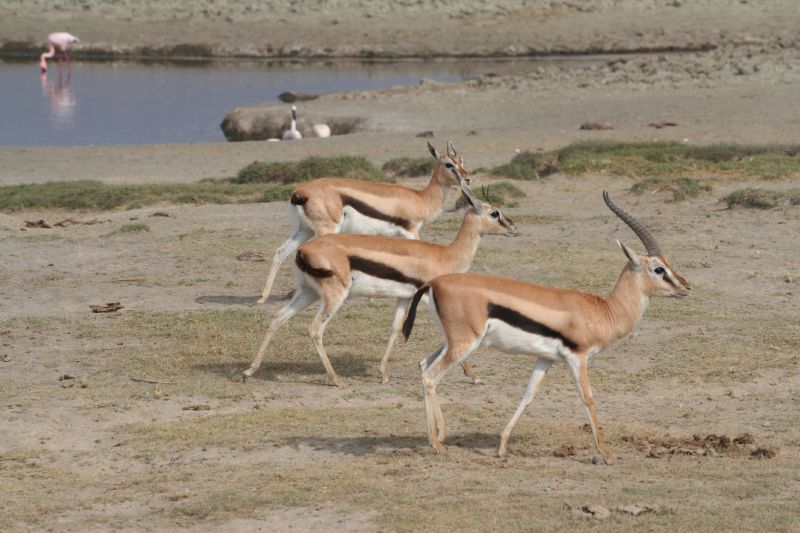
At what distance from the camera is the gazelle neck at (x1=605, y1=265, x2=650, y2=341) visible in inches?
323

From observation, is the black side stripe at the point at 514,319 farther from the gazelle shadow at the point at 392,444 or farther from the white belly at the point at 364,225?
the white belly at the point at 364,225

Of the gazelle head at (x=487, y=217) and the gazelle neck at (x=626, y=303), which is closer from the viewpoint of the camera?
the gazelle neck at (x=626, y=303)

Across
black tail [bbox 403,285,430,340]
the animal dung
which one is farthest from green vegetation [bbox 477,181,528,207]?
black tail [bbox 403,285,430,340]

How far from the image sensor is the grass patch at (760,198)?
15.2 m

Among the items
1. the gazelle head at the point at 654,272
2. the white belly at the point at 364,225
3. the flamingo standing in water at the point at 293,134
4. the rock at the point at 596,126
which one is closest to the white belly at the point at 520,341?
the gazelle head at the point at 654,272

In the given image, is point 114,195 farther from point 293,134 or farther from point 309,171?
point 293,134

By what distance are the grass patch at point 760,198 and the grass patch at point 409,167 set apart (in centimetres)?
471

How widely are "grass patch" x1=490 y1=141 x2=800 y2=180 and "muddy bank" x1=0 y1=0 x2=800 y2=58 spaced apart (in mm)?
17313

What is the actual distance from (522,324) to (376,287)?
2037 mm

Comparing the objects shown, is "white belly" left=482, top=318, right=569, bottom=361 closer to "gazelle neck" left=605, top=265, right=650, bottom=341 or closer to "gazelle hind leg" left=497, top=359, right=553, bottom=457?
"gazelle hind leg" left=497, top=359, right=553, bottom=457

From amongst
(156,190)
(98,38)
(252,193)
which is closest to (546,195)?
(252,193)

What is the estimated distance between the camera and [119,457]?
7.98 meters

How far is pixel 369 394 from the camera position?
9461 mm

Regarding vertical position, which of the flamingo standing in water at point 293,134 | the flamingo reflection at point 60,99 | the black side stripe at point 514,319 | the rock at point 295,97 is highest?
the black side stripe at point 514,319
